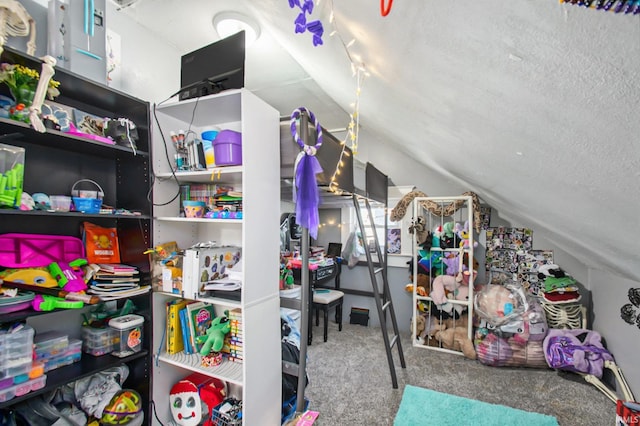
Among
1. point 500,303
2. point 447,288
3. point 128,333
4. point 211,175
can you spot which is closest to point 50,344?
point 128,333

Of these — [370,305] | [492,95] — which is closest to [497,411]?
[370,305]

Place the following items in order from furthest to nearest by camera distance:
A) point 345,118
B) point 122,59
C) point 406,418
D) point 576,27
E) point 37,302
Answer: point 345,118 < point 406,418 < point 122,59 < point 37,302 < point 576,27

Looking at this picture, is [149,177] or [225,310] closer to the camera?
[149,177]

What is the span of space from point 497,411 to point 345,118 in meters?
3.26

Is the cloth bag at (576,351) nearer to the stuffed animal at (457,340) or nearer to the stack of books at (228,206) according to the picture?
the stuffed animal at (457,340)

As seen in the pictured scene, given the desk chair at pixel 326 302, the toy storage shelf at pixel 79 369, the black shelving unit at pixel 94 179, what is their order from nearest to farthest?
the toy storage shelf at pixel 79 369
the black shelving unit at pixel 94 179
the desk chair at pixel 326 302

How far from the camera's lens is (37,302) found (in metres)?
1.23

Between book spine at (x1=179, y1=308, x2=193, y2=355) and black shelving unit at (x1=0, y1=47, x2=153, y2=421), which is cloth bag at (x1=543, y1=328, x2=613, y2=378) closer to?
book spine at (x1=179, y1=308, x2=193, y2=355)

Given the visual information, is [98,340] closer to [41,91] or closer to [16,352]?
[16,352]

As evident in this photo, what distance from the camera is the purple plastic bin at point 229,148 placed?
4.91ft

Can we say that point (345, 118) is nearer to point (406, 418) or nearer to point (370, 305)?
point (370, 305)

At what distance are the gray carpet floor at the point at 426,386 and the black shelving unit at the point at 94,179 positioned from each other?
128 centimetres

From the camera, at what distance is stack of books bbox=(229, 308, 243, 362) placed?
1660 mm

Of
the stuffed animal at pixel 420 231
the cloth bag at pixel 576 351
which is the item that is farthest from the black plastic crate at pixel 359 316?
the cloth bag at pixel 576 351
